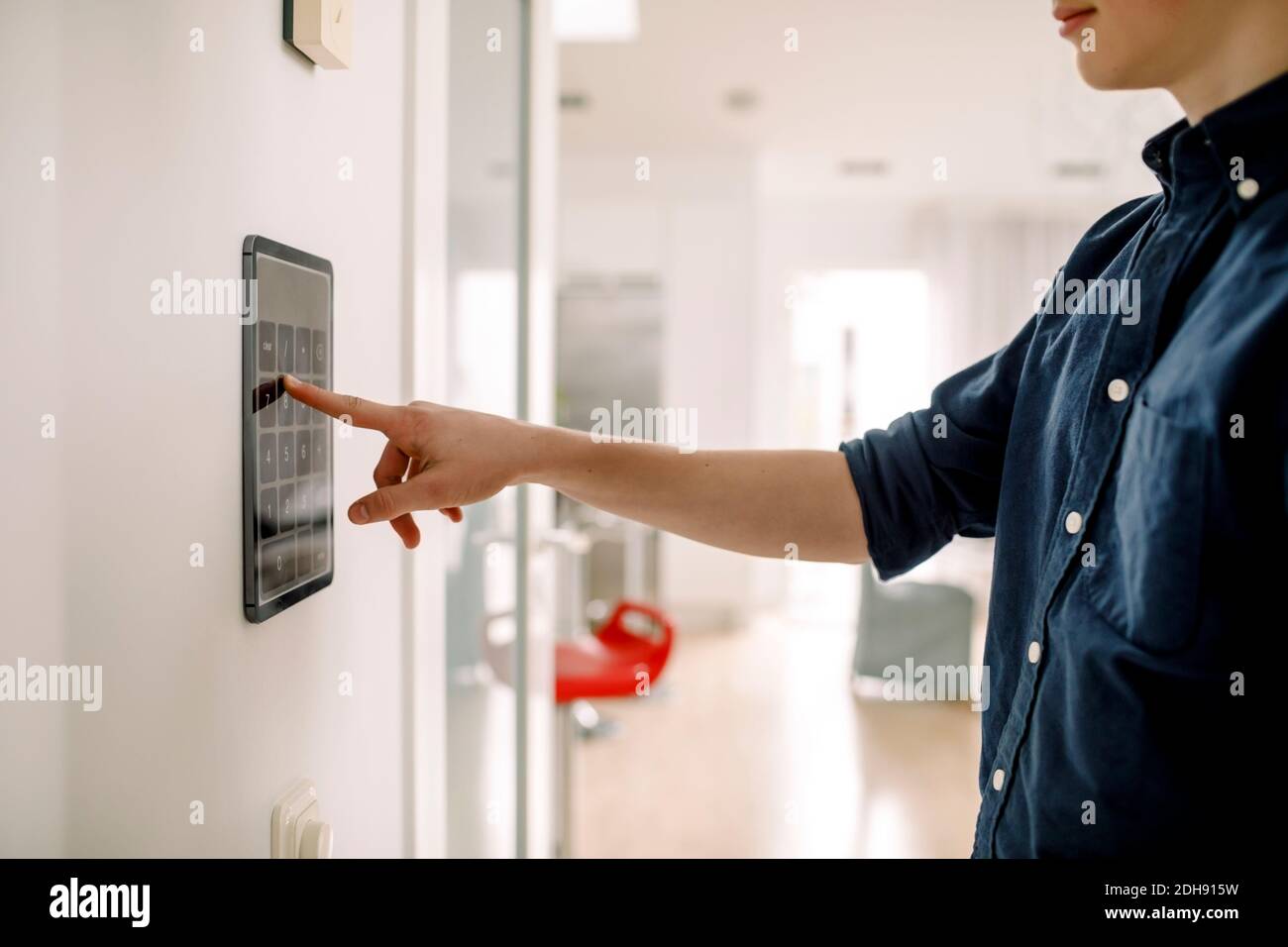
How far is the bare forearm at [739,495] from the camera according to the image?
2.64ft

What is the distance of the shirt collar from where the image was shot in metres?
0.54

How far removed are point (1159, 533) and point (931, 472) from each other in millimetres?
326

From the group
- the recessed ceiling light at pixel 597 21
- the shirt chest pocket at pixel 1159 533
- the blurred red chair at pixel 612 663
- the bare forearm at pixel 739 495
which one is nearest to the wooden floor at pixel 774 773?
the blurred red chair at pixel 612 663

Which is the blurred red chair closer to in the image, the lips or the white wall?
the white wall

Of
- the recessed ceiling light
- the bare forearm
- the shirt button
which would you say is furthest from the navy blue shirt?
the recessed ceiling light

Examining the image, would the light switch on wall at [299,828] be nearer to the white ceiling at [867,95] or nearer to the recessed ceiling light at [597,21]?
the recessed ceiling light at [597,21]

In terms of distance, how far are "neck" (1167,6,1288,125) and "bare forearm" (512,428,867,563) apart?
392 millimetres

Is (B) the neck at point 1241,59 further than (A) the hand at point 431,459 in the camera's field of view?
No

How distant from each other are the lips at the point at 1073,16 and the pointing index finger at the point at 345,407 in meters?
0.53

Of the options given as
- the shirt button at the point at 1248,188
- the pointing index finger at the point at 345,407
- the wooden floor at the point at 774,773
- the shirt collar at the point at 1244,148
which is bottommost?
the wooden floor at the point at 774,773

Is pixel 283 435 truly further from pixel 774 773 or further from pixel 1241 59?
pixel 774 773

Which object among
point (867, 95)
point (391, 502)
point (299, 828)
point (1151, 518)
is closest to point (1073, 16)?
point (1151, 518)

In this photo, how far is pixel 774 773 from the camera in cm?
305

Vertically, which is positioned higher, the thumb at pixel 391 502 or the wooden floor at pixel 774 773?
the thumb at pixel 391 502
